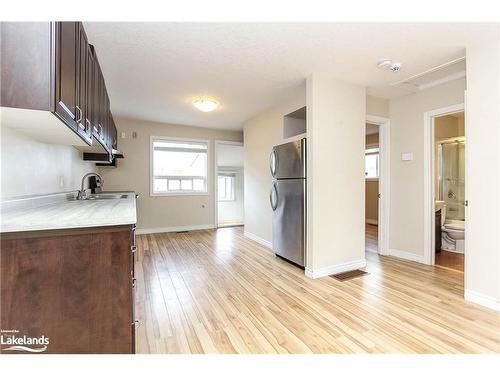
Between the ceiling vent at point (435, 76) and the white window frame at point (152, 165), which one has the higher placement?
the ceiling vent at point (435, 76)

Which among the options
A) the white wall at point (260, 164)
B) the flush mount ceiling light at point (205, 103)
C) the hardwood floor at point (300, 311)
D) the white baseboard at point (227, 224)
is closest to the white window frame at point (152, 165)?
the white baseboard at point (227, 224)

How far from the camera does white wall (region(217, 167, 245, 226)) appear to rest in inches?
287

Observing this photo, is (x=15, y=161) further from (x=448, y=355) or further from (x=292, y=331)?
(x=448, y=355)

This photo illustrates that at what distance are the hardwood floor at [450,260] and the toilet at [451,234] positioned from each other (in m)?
0.12

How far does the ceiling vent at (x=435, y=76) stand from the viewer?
253 cm

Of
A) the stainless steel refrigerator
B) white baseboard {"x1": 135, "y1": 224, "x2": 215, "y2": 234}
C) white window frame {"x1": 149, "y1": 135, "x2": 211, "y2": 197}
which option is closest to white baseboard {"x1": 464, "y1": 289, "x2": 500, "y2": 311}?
the stainless steel refrigerator

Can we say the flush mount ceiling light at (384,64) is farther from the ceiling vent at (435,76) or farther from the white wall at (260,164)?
the white wall at (260,164)

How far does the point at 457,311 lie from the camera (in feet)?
6.43

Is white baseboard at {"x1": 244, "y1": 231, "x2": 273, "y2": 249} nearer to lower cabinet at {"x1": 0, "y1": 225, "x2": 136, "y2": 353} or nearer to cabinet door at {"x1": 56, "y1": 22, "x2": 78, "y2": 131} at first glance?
lower cabinet at {"x1": 0, "y1": 225, "x2": 136, "y2": 353}

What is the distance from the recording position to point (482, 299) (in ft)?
6.77

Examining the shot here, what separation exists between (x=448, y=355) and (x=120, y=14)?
3.25 metres

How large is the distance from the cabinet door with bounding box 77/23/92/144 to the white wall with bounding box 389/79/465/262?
387 centimetres

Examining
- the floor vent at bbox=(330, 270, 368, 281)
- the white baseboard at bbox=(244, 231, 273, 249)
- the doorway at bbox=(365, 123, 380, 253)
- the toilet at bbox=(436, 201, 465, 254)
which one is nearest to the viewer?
the floor vent at bbox=(330, 270, 368, 281)

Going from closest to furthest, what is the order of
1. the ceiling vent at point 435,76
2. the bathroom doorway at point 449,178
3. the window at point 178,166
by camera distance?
the ceiling vent at point 435,76 → the bathroom doorway at point 449,178 → the window at point 178,166
